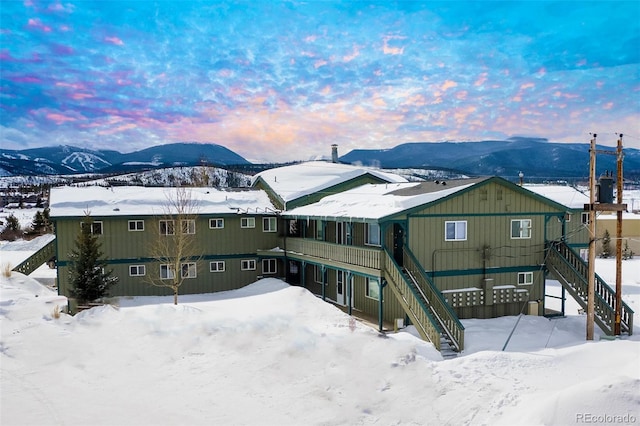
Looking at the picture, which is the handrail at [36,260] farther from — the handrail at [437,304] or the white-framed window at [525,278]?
the white-framed window at [525,278]

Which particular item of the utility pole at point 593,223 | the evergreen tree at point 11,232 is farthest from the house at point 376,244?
the evergreen tree at point 11,232

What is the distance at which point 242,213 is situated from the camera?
26312mm

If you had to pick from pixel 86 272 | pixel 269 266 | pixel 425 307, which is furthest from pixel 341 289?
pixel 86 272

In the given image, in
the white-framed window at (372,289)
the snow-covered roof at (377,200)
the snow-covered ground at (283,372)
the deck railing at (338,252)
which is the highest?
the snow-covered roof at (377,200)

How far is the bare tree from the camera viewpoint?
81.7ft

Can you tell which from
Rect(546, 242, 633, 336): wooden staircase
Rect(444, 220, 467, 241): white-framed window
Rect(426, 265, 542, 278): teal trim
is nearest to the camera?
Rect(546, 242, 633, 336): wooden staircase

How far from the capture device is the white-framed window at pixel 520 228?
2084 cm

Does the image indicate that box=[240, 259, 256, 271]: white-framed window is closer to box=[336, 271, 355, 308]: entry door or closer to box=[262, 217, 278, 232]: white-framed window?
box=[262, 217, 278, 232]: white-framed window

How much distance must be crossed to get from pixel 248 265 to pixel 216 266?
1.85 m

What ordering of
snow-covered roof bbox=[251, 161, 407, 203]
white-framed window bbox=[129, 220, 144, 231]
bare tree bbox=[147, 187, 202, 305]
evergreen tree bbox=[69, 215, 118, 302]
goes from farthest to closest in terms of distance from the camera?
snow-covered roof bbox=[251, 161, 407, 203] < white-framed window bbox=[129, 220, 144, 231] < bare tree bbox=[147, 187, 202, 305] < evergreen tree bbox=[69, 215, 118, 302]

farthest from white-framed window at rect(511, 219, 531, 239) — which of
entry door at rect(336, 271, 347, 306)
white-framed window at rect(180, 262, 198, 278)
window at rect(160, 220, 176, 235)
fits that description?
window at rect(160, 220, 176, 235)

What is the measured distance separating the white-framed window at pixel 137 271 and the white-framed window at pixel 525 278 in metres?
19.3

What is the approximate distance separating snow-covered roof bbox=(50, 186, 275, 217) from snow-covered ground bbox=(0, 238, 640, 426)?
7.34m

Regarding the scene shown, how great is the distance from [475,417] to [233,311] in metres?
11.0
